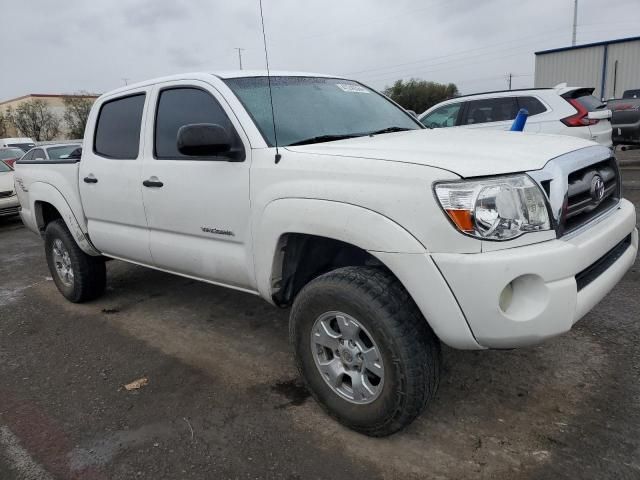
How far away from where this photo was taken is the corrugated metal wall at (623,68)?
22459 millimetres

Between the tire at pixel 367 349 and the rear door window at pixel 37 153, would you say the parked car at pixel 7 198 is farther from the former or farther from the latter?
the tire at pixel 367 349

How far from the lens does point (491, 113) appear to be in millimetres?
8414

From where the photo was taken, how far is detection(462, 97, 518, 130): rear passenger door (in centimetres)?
812

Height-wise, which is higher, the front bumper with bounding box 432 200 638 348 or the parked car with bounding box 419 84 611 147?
the parked car with bounding box 419 84 611 147

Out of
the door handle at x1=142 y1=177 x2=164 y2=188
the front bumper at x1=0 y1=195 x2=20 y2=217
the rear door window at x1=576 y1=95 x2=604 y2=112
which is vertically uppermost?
the rear door window at x1=576 y1=95 x2=604 y2=112

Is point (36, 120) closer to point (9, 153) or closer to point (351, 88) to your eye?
point (9, 153)

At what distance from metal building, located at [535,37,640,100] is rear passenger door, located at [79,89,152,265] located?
79.0ft

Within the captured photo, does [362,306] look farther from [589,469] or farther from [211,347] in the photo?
[211,347]

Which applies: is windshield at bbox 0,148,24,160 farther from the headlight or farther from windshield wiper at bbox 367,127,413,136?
the headlight

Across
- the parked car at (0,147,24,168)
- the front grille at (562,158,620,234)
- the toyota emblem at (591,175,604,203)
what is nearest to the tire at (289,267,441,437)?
the front grille at (562,158,620,234)

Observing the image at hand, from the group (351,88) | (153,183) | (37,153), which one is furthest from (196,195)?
(37,153)

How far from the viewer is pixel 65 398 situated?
10.6 feet

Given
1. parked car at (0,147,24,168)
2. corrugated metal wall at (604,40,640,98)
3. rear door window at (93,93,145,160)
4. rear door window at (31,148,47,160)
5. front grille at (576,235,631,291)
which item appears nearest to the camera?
front grille at (576,235,631,291)

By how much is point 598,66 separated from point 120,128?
984 inches
